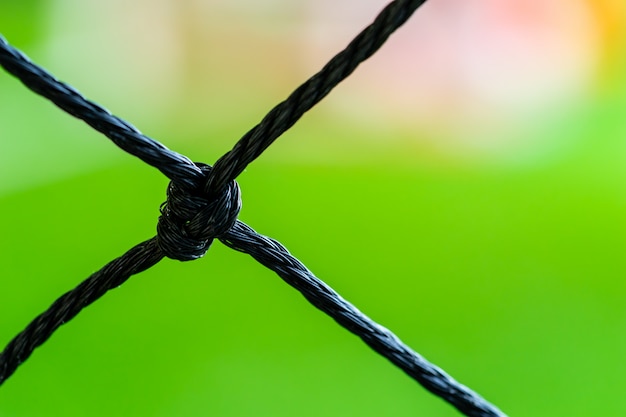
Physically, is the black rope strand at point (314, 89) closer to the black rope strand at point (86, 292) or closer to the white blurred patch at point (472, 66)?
the black rope strand at point (86, 292)

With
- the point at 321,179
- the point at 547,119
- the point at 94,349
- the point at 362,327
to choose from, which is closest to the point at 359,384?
the point at 94,349

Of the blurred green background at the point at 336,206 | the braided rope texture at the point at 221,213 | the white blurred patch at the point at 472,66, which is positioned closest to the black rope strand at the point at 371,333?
the braided rope texture at the point at 221,213

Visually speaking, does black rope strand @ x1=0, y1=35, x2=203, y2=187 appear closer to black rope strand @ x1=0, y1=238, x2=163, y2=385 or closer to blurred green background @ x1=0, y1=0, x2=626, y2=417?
black rope strand @ x1=0, y1=238, x2=163, y2=385

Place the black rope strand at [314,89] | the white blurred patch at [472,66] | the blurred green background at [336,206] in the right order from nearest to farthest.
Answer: the black rope strand at [314,89]
the blurred green background at [336,206]
the white blurred patch at [472,66]

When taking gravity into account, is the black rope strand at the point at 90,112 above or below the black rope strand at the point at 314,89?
below

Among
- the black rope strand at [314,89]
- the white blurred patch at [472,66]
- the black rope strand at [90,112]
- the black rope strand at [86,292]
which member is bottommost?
the black rope strand at [86,292]

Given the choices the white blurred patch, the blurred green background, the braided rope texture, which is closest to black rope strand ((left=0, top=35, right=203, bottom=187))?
the braided rope texture
